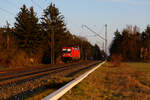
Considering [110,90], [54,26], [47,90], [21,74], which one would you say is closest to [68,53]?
[54,26]

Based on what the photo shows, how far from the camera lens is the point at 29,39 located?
39.5m

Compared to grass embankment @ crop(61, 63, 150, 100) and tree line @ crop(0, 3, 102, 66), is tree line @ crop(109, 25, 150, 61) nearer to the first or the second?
tree line @ crop(0, 3, 102, 66)

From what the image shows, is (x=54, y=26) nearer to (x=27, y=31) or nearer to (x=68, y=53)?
(x=68, y=53)

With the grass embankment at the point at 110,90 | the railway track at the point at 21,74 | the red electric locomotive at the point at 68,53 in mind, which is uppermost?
the red electric locomotive at the point at 68,53

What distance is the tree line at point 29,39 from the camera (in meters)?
32.2

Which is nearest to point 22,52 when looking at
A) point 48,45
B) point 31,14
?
point 31,14

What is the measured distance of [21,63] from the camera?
35.6 m

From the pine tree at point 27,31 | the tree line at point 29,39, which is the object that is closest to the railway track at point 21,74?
the tree line at point 29,39

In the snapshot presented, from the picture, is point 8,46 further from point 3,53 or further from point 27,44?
point 27,44

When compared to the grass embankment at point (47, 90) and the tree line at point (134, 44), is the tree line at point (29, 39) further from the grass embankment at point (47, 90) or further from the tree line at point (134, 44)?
the tree line at point (134, 44)

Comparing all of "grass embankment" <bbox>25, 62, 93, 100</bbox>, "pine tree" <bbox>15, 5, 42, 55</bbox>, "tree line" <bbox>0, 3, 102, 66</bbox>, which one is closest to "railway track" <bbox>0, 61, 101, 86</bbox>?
"grass embankment" <bbox>25, 62, 93, 100</bbox>

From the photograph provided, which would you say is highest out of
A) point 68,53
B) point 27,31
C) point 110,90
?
point 27,31

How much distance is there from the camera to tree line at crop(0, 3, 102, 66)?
3225 centimetres

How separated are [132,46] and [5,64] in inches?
2411
